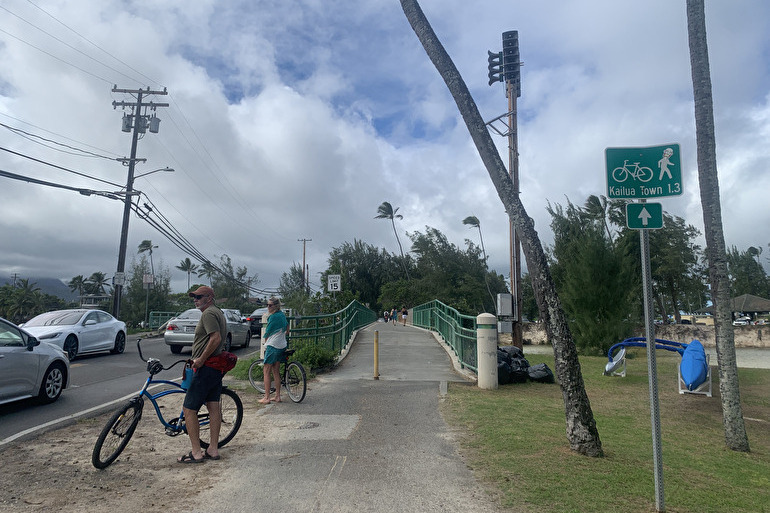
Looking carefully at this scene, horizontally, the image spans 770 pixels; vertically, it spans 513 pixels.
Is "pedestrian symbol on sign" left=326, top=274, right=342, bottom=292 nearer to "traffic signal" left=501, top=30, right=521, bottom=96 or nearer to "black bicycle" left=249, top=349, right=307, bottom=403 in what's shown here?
"traffic signal" left=501, top=30, right=521, bottom=96

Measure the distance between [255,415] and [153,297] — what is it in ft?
124

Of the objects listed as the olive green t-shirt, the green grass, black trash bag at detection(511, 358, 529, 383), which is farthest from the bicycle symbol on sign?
black trash bag at detection(511, 358, 529, 383)

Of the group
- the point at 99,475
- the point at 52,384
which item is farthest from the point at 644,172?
the point at 52,384

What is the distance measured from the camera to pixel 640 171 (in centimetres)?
495

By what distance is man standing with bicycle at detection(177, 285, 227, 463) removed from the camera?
554 centimetres

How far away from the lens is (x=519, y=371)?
11.6 meters

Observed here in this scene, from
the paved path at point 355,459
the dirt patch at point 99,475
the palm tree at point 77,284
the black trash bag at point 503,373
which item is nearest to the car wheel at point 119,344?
the paved path at point 355,459

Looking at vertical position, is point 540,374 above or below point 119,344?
below

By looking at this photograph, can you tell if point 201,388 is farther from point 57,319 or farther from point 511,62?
point 511,62

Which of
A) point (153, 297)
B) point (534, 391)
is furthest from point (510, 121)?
point (153, 297)

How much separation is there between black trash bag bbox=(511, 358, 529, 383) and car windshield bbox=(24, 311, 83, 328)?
11.5 meters

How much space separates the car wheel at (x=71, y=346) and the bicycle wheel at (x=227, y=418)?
9.49 meters

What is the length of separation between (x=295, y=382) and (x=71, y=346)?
338 inches

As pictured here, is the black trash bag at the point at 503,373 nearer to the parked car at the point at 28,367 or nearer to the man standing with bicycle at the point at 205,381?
the man standing with bicycle at the point at 205,381
